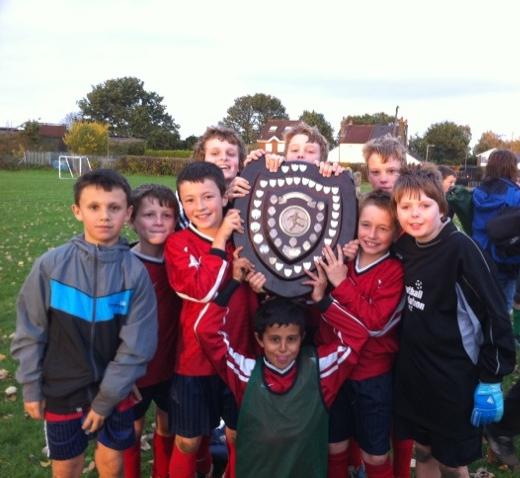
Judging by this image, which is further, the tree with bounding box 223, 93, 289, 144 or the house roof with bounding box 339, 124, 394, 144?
the tree with bounding box 223, 93, 289, 144

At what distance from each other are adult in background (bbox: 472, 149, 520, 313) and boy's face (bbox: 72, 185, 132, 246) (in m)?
4.47

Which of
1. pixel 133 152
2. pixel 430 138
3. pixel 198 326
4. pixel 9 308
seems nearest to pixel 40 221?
pixel 9 308

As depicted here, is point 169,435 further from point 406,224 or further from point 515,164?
point 515,164

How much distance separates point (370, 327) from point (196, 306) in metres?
0.97

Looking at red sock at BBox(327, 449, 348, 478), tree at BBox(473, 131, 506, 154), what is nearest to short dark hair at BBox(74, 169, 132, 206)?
red sock at BBox(327, 449, 348, 478)

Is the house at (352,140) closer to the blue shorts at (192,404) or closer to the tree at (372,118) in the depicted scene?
the tree at (372,118)

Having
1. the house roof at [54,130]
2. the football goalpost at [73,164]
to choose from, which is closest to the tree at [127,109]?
the house roof at [54,130]

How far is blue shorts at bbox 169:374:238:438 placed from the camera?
10.3 ft

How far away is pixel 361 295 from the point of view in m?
3.00

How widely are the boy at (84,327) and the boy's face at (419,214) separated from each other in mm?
1430

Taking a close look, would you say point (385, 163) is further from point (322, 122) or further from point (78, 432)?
point (322, 122)

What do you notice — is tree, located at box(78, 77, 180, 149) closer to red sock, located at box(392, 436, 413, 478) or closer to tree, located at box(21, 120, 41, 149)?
tree, located at box(21, 120, 41, 149)

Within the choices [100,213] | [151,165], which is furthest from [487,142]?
[100,213]

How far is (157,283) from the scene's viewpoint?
3354 mm
